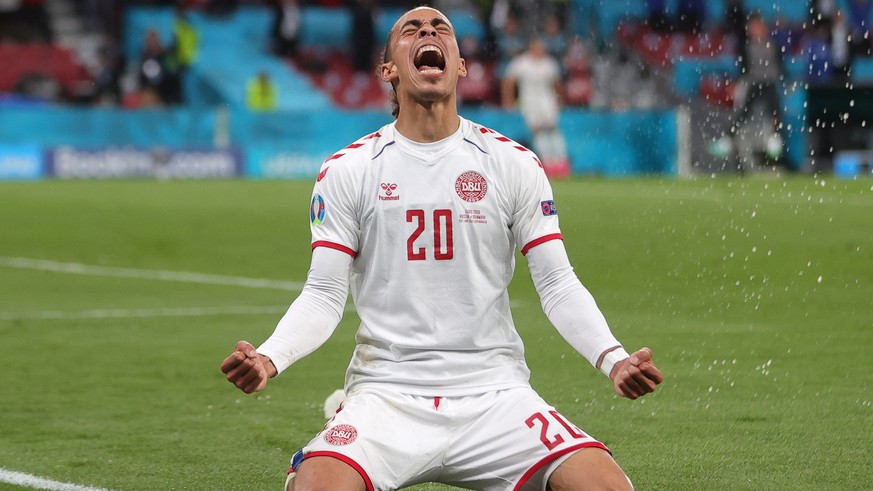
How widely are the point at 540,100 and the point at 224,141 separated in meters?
5.48

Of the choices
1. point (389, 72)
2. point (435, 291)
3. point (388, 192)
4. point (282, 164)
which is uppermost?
point (389, 72)

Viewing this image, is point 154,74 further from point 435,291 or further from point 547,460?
point 547,460

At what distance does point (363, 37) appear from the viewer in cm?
3103

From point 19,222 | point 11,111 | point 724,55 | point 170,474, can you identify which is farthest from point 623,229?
point 724,55

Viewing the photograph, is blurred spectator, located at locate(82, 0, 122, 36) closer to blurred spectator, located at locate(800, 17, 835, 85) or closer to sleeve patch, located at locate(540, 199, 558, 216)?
blurred spectator, located at locate(800, 17, 835, 85)

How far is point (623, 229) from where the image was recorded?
14219 millimetres

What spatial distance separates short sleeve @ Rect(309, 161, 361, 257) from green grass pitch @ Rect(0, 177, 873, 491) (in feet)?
4.03

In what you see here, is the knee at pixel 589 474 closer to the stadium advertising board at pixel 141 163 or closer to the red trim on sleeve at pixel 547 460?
the red trim on sleeve at pixel 547 460

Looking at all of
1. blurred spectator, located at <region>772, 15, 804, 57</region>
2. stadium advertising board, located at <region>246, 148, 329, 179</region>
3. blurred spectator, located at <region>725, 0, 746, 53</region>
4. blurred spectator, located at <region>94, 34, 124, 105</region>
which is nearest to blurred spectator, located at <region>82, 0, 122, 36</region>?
blurred spectator, located at <region>94, 34, 124, 105</region>

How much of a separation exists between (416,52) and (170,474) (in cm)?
191

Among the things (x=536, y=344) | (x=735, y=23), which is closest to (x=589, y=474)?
(x=536, y=344)

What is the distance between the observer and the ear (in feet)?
14.5

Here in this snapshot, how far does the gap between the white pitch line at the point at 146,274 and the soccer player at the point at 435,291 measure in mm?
6535

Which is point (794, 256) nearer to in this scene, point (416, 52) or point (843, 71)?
point (416, 52)
